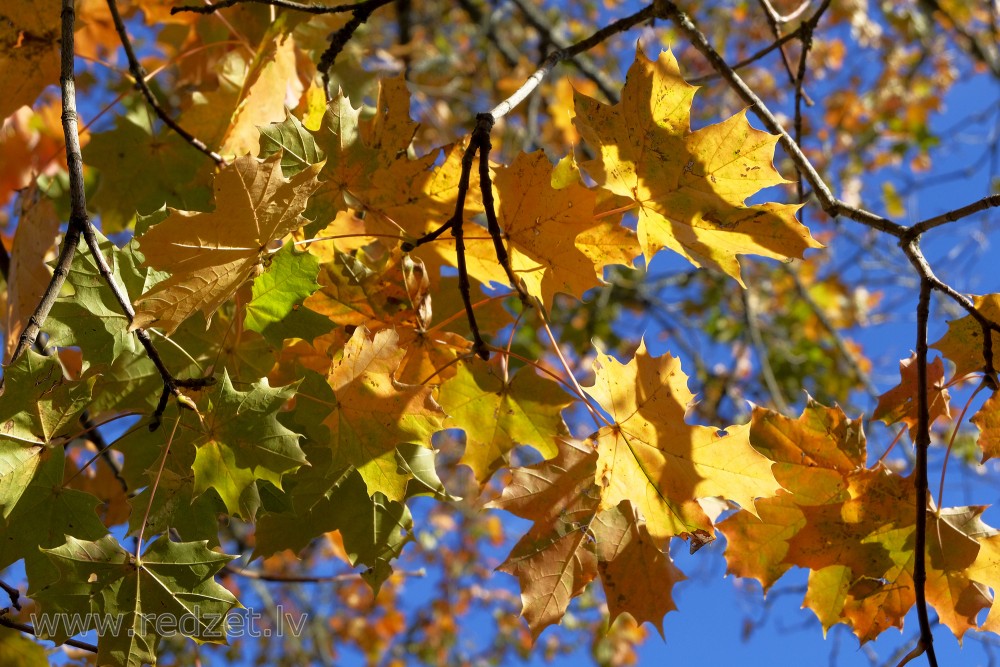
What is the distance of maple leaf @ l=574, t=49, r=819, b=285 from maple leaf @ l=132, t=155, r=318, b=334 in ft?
1.81

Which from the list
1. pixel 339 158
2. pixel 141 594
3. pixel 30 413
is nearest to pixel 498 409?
pixel 339 158

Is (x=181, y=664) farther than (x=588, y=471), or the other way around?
(x=181, y=664)

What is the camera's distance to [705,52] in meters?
1.75

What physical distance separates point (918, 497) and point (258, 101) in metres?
1.60

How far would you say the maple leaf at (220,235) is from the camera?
3.84 ft

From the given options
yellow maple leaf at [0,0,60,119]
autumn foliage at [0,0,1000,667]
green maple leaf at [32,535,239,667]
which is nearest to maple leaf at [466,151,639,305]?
autumn foliage at [0,0,1000,667]

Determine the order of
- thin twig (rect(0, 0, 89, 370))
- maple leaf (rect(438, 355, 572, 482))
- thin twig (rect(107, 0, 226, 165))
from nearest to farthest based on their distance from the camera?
thin twig (rect(0, 0, 89, 370)), maple leaf (rect(438, 355, 572, 482)), thin twig (rect(107, 0, 226, 165))

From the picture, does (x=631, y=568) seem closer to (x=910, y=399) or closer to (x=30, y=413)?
(x=910, y=399)

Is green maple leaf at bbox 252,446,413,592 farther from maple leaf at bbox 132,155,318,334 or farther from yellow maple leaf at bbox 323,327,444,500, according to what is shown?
maple leaf at bbox 132,155,318,334

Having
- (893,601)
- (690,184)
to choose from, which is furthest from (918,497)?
(690,184)

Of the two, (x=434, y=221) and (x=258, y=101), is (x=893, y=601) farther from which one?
(x=258, y=101)

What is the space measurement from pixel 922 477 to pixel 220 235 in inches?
48.5

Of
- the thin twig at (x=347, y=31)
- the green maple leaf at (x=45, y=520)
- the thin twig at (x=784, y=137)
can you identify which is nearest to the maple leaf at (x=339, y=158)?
the thin twig at (x=347, y=31)

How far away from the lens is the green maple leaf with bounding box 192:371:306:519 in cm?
125
